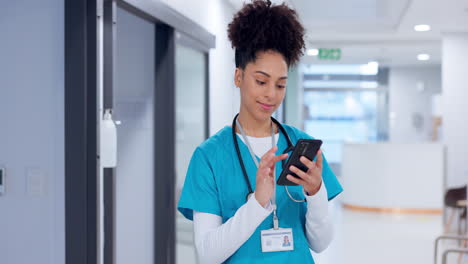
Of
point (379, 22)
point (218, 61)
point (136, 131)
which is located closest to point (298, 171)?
point (136, 131)

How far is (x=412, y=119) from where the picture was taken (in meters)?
13.7

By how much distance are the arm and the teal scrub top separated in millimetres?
33

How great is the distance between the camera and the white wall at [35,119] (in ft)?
7.76

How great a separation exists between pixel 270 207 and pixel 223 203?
5.4 inches

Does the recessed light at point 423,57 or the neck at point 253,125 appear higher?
the recessed light at point 423,57

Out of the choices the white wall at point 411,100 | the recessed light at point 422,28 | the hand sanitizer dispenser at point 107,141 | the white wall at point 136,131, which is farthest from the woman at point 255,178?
the white wall at point 411,100

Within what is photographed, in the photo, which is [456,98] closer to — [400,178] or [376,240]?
[400,178]

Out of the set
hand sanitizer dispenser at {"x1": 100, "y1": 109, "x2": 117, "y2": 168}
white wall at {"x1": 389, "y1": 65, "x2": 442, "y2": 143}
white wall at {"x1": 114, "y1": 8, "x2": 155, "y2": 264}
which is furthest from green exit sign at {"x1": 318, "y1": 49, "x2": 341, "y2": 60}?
hand sanitizer dispenser at {"x1": 100, "y1": 109, "x2": 117, "y2": 168}

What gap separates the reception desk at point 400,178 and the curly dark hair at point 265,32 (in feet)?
26.8

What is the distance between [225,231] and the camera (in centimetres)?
125

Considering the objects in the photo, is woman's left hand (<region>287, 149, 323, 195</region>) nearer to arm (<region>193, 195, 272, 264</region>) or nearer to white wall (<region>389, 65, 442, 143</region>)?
arm (<region>193, 195, 272, 264</region>)

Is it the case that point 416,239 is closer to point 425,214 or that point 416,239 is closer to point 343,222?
point 343,222

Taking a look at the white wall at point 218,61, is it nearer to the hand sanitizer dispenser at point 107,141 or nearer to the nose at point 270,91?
the hand sanitizer dispenser at point 107,141

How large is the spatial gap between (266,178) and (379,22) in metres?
7.10
